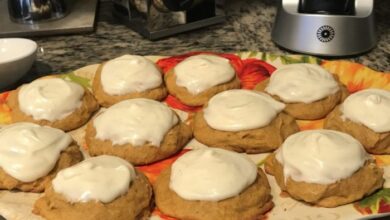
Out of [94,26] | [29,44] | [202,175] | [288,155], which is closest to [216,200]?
[202,175]

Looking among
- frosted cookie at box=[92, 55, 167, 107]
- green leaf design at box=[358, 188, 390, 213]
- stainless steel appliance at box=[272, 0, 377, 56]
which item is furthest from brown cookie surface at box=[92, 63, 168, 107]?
green leaf design at box=[358, 188, 390, 213]

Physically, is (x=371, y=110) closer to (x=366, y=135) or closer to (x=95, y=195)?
(x=366, y=135)

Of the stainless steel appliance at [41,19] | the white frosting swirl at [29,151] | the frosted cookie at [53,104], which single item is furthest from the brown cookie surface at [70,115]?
the stainless steel appliance at [41,19]

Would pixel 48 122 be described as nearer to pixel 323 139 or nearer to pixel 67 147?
pixel 67 147

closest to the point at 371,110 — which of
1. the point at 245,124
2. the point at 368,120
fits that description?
the point at 368,120

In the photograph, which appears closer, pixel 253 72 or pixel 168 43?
pixel 253 72

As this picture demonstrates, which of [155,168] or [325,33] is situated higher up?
[325,33]
